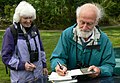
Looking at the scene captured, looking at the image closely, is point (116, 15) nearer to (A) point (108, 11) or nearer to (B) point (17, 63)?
(A) point (108, 11)

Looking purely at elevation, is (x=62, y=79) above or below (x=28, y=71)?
above

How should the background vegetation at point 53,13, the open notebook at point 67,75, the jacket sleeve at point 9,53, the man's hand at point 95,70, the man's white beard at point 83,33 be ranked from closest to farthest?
the open notebook at point 67,75 → the man's hand at point 95,70 → the man's white beard at point 83,33 → the jacket sleeve at point 9,53 → the background vegetation at point 53,13

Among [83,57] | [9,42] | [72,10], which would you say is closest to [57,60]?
[83,57]

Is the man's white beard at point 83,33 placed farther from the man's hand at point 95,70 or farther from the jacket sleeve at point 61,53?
the man's hand at point 95,70

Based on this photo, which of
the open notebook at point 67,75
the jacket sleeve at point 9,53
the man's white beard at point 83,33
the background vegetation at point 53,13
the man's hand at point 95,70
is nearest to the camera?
the open notebook at point 67,75

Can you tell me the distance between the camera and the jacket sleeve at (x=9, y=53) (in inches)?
157

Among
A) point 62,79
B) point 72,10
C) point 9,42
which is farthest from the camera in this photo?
point 72,10

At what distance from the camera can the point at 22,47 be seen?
402cm

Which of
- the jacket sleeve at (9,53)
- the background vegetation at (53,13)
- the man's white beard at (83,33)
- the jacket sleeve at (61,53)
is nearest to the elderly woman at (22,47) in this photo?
the jacket sleeve at (9,53)

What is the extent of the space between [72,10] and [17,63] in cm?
1499

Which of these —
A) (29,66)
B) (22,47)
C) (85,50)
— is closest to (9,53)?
(22,47)

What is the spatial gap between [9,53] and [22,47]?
0.16 m

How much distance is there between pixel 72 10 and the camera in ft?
62.0

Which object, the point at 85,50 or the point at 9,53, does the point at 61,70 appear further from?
the point at 9,53
